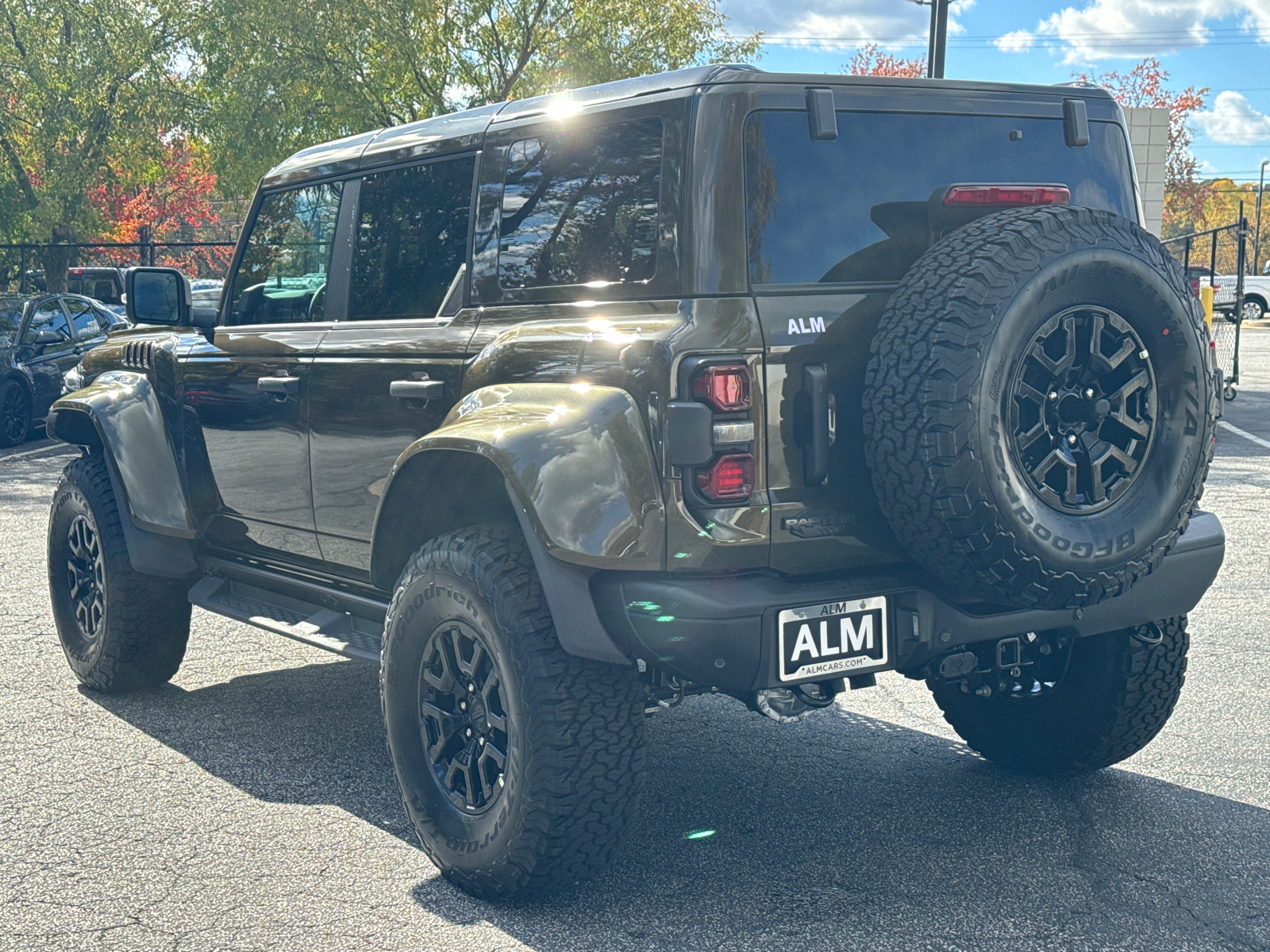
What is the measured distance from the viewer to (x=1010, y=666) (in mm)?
3799

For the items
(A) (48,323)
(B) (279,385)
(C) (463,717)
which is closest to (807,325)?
(C) (463,717)

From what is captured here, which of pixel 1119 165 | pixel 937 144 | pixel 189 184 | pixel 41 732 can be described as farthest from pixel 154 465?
pixel 189 184

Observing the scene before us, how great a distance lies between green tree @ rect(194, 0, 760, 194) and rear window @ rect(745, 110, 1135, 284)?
1644 centimetres

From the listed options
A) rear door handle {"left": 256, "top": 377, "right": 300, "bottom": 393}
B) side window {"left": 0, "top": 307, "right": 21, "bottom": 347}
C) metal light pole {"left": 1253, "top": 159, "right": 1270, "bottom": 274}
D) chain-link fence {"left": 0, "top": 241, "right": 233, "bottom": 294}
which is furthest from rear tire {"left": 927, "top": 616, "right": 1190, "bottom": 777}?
metal light pole {"left": 1253, "top": 159, "right": 1270, "bottom": 274}

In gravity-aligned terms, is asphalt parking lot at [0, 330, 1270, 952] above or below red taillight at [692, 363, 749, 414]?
below

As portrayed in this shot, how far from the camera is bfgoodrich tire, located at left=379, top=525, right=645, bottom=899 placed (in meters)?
3.28

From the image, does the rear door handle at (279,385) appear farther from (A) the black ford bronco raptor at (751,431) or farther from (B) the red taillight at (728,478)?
(B) the red taillight at (728,478)

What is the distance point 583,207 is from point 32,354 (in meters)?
13.3

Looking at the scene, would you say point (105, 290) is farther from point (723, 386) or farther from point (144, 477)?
point (723, 386)

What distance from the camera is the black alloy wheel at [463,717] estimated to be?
3486 millimetres

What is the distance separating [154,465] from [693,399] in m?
2.88

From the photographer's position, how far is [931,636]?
11.0 feet

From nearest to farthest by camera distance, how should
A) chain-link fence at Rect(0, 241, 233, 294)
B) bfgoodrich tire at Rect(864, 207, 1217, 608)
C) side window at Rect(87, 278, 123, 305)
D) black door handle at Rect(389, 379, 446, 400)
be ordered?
1. bfgoodrich tire at Rect(864, 207, 1217, 608)
2. black door handle at Rect(389, 379, 446, 400)
3. chain-link fence at Rect(0, 241, 233, 294)
4. side window at Rect(87, 278, 123, 305)

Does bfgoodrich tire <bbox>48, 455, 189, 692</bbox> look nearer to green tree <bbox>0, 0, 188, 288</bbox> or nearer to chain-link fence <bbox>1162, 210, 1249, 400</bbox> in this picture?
chain-link fence <bbox>1162, 210, 1249, 400</bbox>
